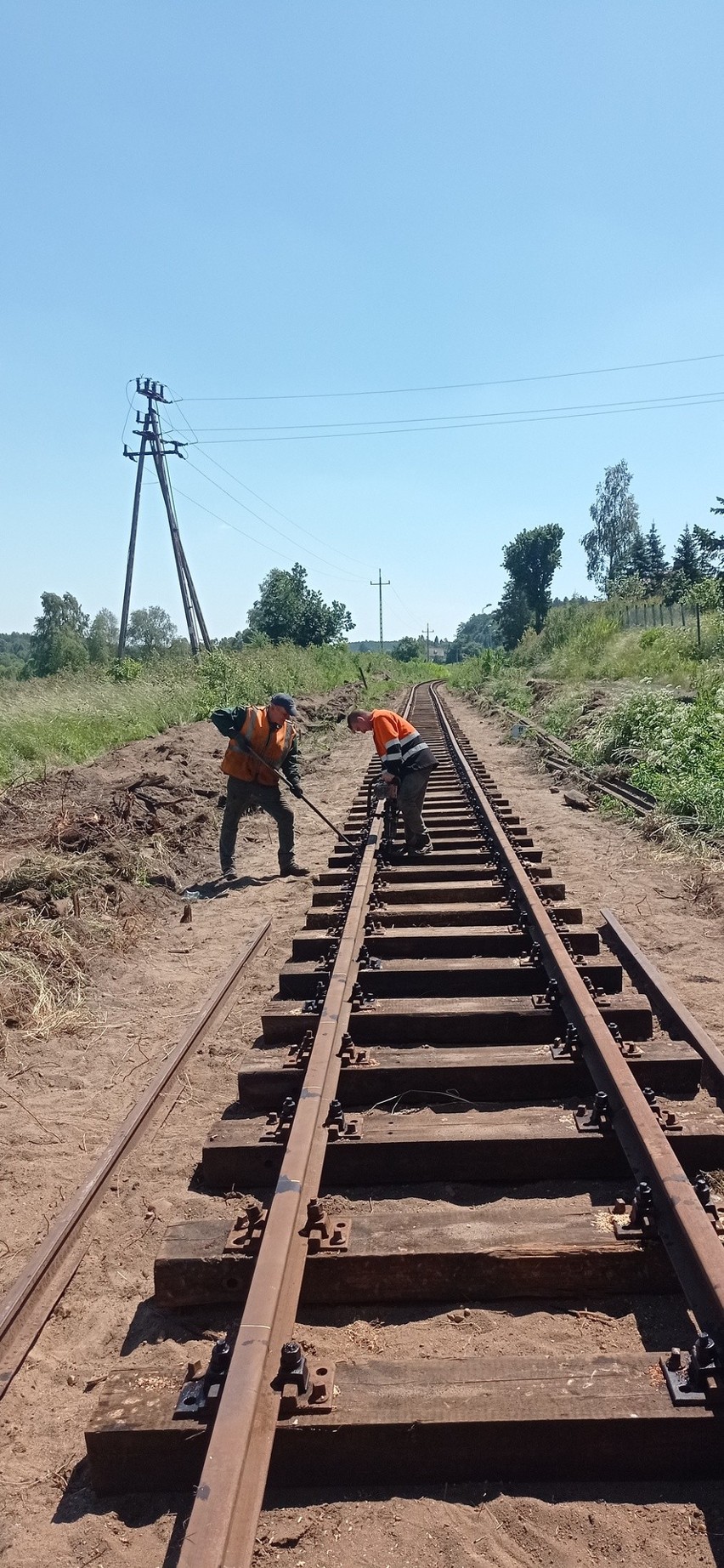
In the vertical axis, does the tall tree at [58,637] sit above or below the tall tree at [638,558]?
below

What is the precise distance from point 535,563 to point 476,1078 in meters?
84.3

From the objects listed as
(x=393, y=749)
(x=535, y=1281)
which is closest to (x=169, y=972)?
(x=393, y=749)

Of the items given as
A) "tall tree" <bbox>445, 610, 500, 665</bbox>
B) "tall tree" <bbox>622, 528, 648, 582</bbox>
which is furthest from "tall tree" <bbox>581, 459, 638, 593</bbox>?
"tall tree" <bbox>445, 610, 500, 665</bbox>

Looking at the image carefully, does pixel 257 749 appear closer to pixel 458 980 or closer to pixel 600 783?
pixel 458 980

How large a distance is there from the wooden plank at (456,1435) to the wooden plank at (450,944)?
285cm

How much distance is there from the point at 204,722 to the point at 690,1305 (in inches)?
601

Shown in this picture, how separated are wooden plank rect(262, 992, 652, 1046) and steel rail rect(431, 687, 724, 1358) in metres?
0.15

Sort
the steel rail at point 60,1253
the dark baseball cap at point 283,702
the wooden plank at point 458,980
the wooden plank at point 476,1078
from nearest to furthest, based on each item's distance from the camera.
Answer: the steel rail at point 60,1253 → the wooden plank at point 476,1078 → the wooden plank at point 458,980 → the dark baseball cap at point 283,702

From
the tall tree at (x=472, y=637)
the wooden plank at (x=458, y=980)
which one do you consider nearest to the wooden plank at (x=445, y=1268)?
the wooden plank at (x=458, y=980)

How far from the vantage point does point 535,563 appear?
83.5 metres

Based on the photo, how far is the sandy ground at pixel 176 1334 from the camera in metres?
1.85

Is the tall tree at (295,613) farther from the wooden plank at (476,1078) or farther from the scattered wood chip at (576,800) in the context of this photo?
the wooden plank at (476,1078)

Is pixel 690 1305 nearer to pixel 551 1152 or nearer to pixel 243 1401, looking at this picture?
pixel 551 1152

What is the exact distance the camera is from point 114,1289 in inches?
110
